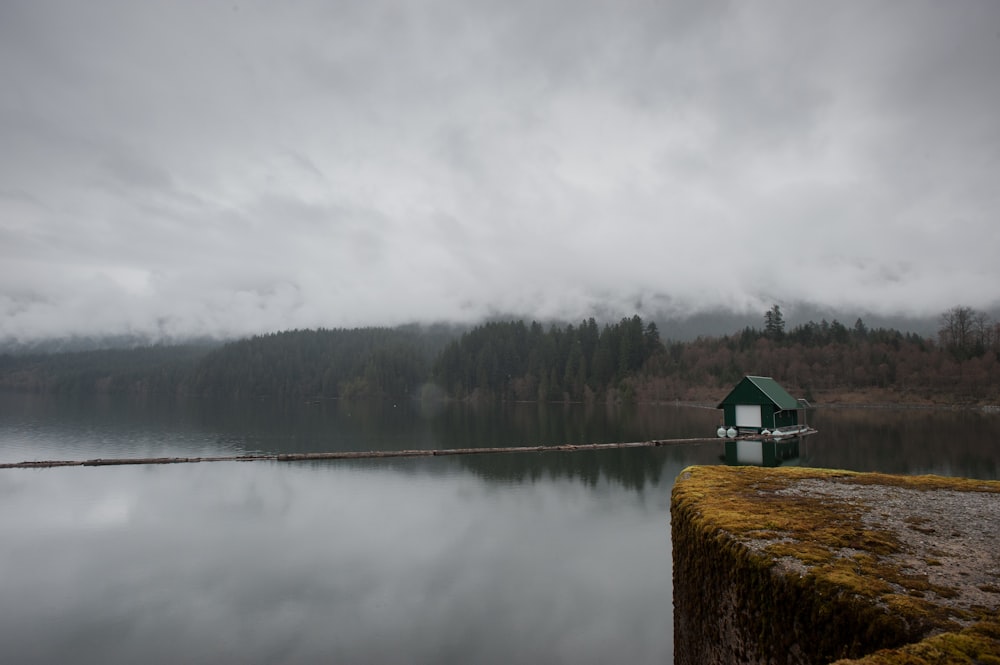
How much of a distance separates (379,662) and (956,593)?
1072 centimetres

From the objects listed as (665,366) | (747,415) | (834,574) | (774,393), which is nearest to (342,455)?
(747,415)

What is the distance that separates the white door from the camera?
4594cm

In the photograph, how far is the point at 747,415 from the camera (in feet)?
153

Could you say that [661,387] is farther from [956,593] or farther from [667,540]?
[956,593]

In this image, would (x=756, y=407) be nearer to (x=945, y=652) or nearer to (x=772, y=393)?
(x=772, y=393)

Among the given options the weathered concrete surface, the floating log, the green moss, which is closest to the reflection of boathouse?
the floating log

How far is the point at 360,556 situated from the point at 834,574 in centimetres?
1658

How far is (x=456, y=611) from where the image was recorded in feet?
44.9

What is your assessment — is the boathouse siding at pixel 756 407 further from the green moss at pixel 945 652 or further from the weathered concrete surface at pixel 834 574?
the green moss at pixel 945 652

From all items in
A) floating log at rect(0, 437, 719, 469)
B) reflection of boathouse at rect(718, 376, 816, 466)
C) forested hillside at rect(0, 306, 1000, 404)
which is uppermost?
forested hillside at rect(0, 306, 1000, 404)

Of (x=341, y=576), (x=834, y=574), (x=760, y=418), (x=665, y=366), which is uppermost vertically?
(x=665, y=366)

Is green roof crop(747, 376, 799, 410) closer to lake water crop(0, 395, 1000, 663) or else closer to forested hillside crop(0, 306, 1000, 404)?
lake water crop(0, 395, 1000, 663)

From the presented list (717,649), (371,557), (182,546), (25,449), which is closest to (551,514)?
(371,557)

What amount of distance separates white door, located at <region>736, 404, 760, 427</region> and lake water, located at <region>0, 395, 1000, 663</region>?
21.9ft
